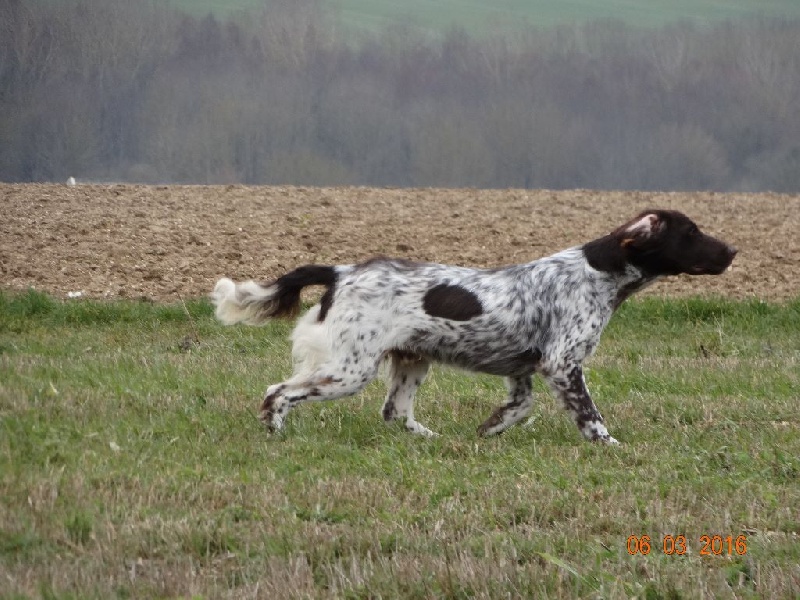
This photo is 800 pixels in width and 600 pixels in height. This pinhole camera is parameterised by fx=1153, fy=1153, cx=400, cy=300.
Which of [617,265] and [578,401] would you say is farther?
[617,265]

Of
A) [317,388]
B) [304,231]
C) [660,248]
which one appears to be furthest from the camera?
[304,231]

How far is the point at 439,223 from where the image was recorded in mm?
18094

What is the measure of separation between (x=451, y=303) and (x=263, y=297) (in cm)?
A: 123

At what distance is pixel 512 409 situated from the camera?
739cm

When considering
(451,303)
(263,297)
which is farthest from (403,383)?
(263,297)

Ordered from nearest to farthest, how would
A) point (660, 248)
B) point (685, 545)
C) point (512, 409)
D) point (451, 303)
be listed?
point (685, 545)
point (451, 303)
point (512, 409)
point (660, 248)

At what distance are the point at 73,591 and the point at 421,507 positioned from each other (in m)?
1.83

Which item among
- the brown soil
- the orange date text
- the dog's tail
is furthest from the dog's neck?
the brown soil

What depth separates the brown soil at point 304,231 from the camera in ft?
50.1

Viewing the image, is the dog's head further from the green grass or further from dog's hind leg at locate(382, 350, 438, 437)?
dog's hind leg at locate(382, 350, 438, 437)

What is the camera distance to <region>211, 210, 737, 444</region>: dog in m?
7.07

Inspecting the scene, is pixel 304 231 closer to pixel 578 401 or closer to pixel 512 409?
pixel 512 409

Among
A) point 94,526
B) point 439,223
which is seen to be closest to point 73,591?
point 94,526

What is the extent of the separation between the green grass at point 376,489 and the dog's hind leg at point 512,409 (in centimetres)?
14
